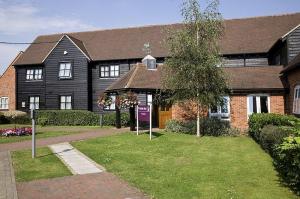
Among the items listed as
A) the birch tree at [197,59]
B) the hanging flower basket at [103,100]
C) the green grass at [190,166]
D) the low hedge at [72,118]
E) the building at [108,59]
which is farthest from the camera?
the low hedge at [72,118]

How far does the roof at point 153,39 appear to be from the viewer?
3253cm

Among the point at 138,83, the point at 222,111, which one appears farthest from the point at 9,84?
the point at 222,111

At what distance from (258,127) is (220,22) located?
6407 millimetres

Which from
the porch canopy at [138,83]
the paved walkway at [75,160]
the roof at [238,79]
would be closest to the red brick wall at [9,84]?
the porch canopy at [138,83]

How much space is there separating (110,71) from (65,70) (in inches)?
186

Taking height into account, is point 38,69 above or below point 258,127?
above

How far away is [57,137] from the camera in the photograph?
22.0 metres

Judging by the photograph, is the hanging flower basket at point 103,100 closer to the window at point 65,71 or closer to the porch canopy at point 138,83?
the porch canopy at point 138,83

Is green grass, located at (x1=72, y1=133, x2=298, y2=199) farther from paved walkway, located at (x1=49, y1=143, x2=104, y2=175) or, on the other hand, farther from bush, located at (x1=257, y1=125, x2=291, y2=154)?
bush, located at (x1=257, y1=125, x2=291, y2=154)

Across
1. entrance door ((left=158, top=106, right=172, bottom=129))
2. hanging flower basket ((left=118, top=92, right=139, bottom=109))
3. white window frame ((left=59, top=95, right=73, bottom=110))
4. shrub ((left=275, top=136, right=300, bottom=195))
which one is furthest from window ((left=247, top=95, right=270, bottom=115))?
white window frame ((left=59, top=95, right=73, bottom=110))

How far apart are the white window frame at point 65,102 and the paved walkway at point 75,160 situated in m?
19.2

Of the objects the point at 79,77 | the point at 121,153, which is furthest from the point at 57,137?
the point at 79,77

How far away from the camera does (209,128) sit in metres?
22.8

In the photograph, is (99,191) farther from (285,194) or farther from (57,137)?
(57,137)
